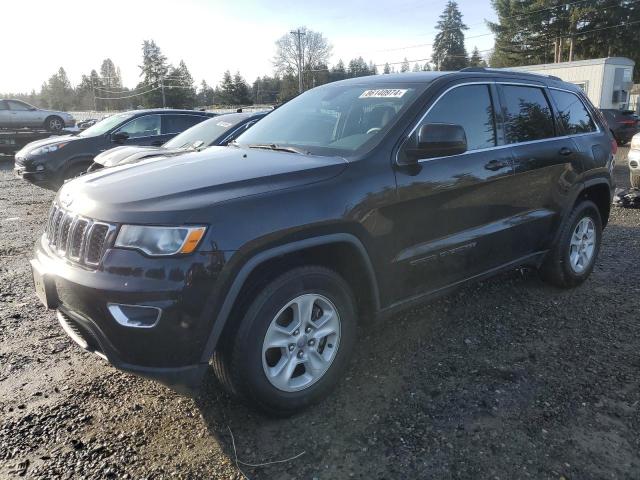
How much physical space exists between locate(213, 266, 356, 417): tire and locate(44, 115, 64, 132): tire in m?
22.7

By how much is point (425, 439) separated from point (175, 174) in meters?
1.95

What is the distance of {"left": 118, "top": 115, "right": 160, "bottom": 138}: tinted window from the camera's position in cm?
971

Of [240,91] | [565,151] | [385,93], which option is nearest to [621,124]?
[565,151]

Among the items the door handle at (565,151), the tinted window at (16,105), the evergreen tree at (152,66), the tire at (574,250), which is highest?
the evergreen tree at (152,66)

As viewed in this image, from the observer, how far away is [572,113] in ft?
15.1

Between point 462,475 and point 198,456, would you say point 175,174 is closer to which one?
point 198,456

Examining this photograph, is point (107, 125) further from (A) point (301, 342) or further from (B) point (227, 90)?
(B) point (227, 90)

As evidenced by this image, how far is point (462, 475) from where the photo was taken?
235cm

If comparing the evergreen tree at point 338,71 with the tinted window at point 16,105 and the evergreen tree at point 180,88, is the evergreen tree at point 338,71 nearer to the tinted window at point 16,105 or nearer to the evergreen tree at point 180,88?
the evergreen tree at point 180,88

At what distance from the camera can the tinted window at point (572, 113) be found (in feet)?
14.6

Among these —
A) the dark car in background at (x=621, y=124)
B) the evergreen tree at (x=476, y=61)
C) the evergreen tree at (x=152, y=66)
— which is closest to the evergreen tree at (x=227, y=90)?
the evergreen tree at (x=152, y=66)

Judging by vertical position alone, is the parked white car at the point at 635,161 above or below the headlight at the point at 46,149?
below

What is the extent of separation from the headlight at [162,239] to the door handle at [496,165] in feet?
7.19

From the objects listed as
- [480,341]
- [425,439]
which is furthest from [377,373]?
[480,341]
